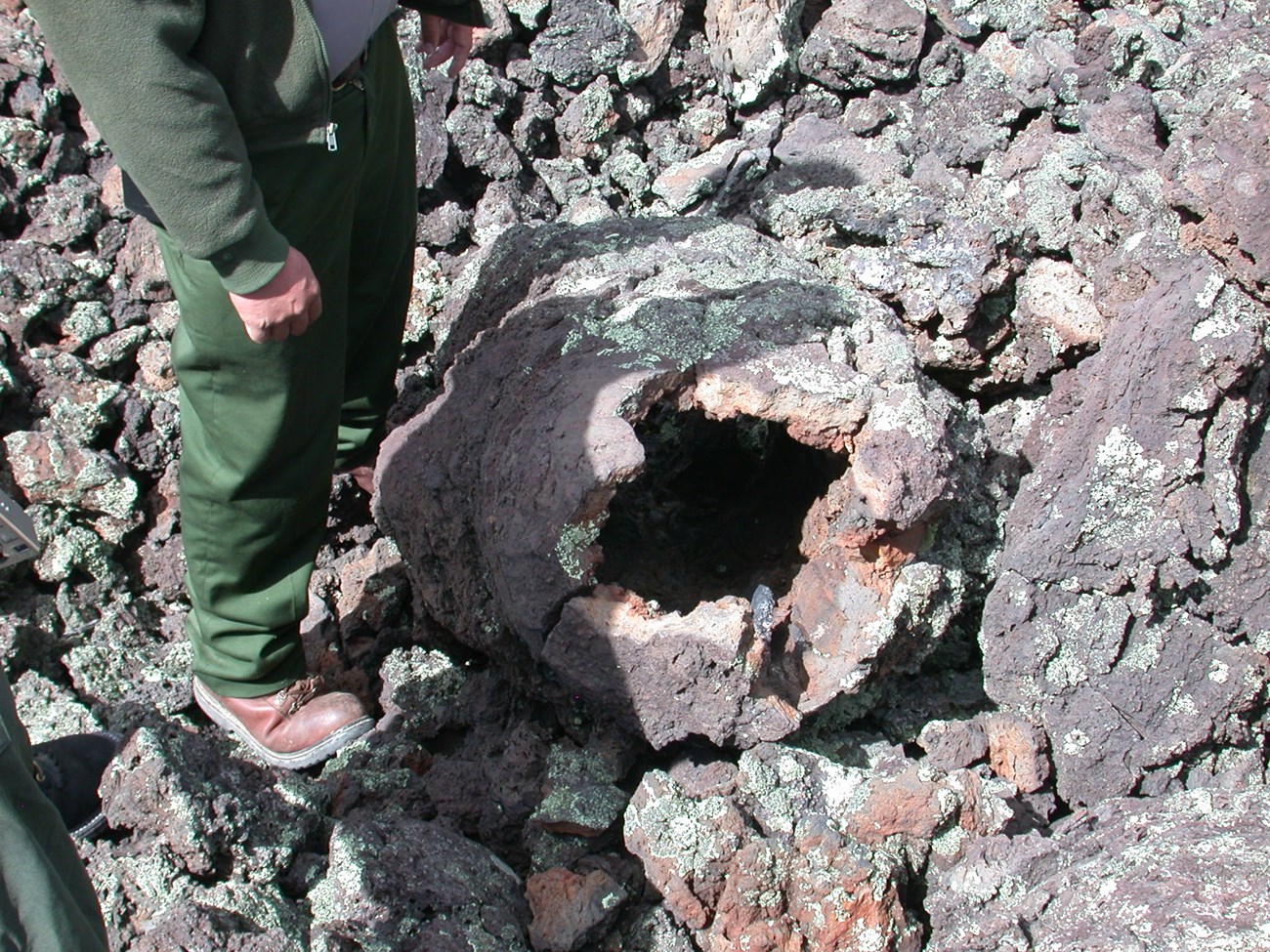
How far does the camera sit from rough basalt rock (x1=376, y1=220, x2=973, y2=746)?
223 cm

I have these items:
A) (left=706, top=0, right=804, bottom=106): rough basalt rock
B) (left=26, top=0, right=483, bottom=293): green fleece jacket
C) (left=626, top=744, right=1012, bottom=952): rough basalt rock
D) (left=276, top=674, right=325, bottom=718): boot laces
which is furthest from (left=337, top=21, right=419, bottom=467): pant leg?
(left=706, top=0, right=804, bottom=106): rough basalt rock

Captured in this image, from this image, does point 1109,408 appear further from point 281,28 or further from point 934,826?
point 281,28

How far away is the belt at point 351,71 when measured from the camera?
7.26ft

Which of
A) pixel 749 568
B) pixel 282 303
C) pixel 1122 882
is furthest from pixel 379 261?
pixel 1122 882

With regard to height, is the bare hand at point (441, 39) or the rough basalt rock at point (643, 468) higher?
the bare hand at point (441, 39)

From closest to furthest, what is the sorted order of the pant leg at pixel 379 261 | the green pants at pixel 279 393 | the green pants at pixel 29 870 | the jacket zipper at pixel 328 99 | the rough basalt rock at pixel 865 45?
the green pants at pixel 29 870, the jacket zipper at pixel 328 99, the green pants at pixel 279 393, the pant leg at pixel 379 261, the rough basalt rock at pixel 865 45

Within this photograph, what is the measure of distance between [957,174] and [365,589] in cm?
217

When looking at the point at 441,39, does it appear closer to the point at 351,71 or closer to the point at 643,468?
the point at 351,71

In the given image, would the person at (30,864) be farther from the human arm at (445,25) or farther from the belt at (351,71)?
the human arm at (445,25)

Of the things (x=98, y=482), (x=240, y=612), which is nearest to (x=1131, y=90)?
(x=240, y=612)

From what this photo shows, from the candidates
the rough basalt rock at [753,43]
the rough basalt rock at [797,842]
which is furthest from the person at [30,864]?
the rough basalt rock at [753,43]

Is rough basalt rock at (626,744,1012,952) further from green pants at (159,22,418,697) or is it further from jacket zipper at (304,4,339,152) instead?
jacket zipper at (304,4,339,152)

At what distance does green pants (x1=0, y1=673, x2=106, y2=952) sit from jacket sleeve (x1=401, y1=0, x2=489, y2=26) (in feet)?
6.40

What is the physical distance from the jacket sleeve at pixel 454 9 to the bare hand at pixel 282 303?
41.9 inches
